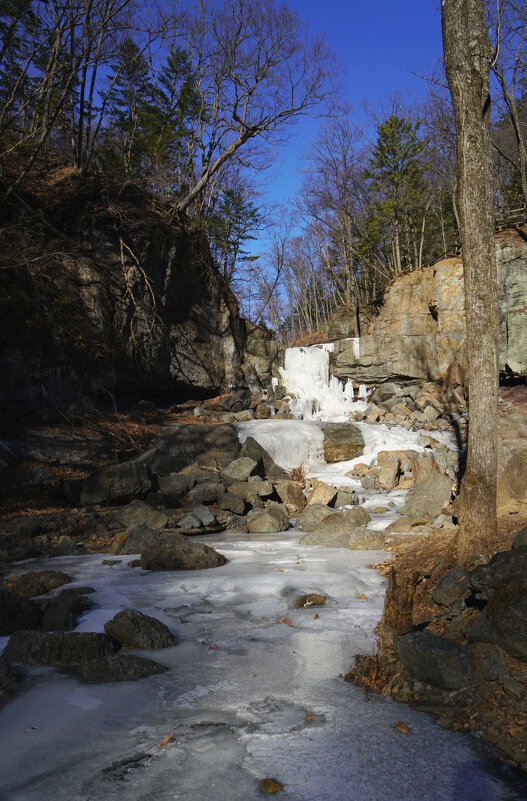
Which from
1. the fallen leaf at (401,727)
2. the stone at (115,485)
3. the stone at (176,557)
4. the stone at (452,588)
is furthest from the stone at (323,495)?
the fallen leaf at (401,727)

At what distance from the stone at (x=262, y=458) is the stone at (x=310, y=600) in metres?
7.83

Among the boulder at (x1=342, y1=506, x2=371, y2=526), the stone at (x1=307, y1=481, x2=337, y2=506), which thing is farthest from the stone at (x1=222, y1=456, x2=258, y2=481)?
the boulder at (x1=342, y1=506, x2=371, y2=526)

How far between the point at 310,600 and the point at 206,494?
→ 5.63 m

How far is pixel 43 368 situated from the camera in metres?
12.3

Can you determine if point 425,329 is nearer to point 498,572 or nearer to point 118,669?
point 498,572

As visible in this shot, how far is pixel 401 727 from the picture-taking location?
8.70ft

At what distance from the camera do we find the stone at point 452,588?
3945 millimetres

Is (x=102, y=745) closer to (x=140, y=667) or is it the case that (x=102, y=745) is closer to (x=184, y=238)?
(x=140, y=667)

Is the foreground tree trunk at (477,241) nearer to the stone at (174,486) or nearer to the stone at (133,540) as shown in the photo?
the stone at (133,540)

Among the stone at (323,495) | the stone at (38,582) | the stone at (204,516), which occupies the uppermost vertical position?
the stone at (38,582)

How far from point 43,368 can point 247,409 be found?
651 cm

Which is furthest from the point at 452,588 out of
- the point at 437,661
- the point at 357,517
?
the point at 357,517

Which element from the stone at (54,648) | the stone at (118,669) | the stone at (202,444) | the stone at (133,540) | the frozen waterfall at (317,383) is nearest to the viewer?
the stone at (118,669)

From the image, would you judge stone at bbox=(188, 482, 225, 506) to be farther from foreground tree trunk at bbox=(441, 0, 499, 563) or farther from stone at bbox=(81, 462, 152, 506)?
foreground tree trunk at bbox=(441, 0, 499, 563)
